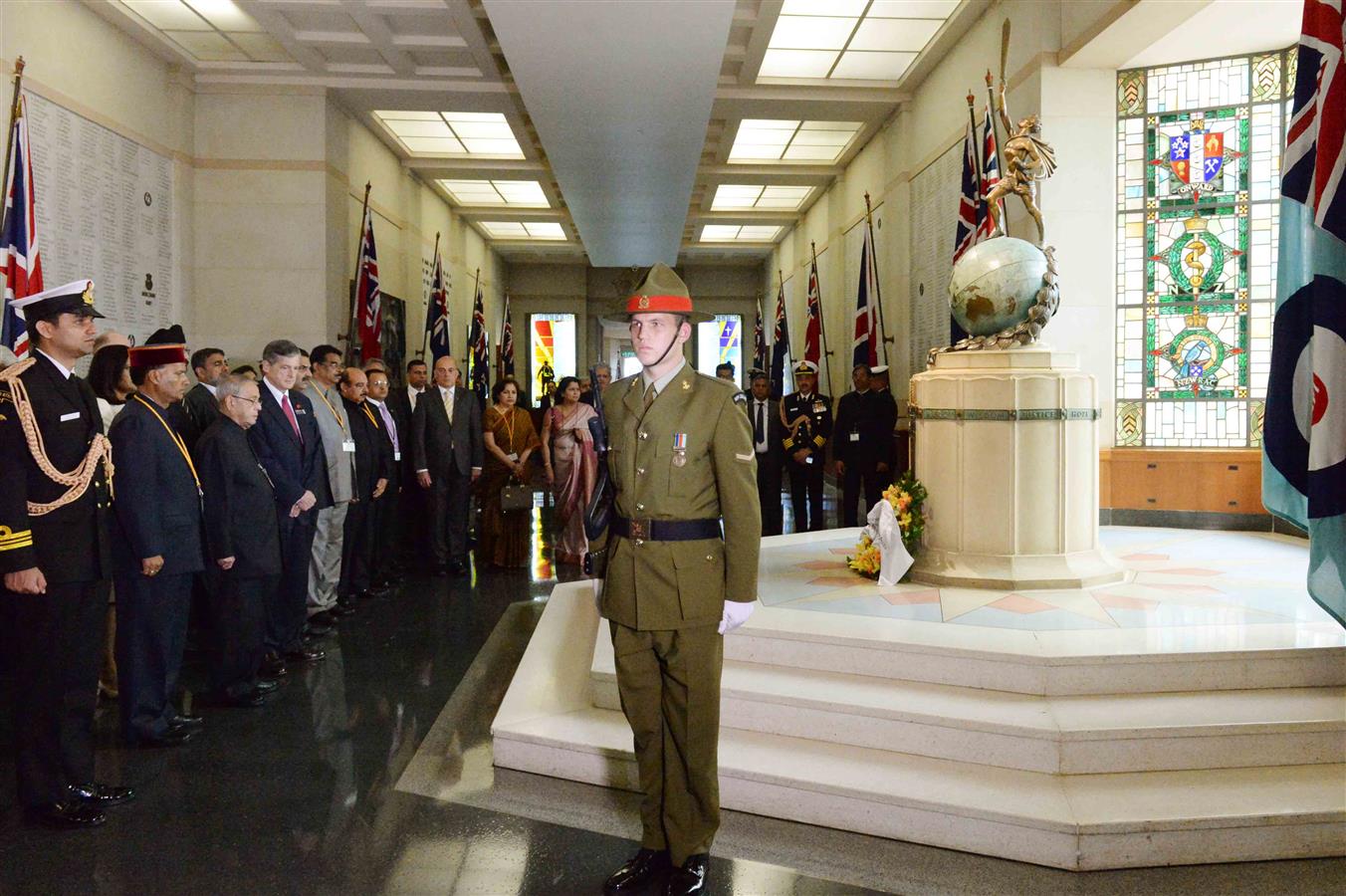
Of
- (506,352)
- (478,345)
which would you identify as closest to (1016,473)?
(478,345)

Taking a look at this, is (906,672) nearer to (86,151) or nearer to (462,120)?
(86,151)

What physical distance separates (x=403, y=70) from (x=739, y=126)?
13.7 ft

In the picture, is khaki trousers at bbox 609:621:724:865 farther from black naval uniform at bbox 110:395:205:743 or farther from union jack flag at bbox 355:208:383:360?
union jack flag at bbox 355:208:383:360

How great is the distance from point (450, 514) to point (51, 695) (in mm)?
4739

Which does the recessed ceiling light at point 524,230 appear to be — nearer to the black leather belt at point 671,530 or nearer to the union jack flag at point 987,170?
the union jack flag at point 987,170

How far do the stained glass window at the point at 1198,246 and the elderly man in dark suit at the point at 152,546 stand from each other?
6503mm

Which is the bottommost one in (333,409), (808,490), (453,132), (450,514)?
(450,514)

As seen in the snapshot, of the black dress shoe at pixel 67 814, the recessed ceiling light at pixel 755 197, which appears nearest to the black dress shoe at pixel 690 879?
the black dress shoe at pixel 67 814

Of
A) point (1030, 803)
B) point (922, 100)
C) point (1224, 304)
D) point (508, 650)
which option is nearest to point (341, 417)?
point (508, 650)

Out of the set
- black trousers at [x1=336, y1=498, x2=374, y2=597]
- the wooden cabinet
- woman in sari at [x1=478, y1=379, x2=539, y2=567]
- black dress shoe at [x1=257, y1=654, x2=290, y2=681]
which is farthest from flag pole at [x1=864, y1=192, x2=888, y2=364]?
black dress shoe at [x1=257, y1=654, x2=290, y2=681]

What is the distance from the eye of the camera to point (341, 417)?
5.98 m

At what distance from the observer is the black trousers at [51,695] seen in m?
3.04

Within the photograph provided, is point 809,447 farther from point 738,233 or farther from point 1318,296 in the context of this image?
point 738,233

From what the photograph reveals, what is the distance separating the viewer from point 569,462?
306 inches
